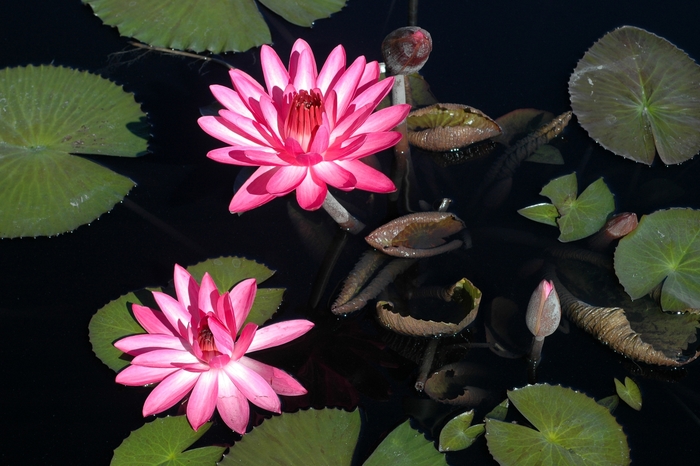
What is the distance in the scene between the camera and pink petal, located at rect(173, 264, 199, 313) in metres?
2.31

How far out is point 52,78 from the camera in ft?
10.8

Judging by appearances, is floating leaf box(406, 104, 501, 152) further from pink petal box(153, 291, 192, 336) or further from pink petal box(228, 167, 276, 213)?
pink petal box(153, 291, 192, 336)

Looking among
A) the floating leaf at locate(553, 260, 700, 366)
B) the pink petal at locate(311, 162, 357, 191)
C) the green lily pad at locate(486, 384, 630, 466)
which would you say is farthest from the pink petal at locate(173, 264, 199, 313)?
the floating leaf at locate(553, 260, 700, 366)

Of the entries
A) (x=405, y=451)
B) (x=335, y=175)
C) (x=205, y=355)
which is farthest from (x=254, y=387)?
→ (x=335, y=175)

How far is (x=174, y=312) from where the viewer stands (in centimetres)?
227

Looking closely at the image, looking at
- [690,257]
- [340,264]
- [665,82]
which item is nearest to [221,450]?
[340,264]

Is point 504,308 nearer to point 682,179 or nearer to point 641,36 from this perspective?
point 682,179

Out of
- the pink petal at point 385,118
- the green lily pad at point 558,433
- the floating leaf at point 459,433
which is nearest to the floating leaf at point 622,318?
the green lily pad at point 558,433

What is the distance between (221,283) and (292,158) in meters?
0.68

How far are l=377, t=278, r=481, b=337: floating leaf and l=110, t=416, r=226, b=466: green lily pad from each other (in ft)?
2.66

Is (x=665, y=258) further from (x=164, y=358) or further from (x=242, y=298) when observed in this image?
(x=164, y=358)

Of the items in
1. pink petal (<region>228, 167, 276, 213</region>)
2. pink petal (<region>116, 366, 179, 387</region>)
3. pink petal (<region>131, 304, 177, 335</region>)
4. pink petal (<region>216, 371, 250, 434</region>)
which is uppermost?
pink petal (<region>228, 167, 276, 213</region>)

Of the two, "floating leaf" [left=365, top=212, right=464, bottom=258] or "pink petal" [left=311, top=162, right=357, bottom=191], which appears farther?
"floating leaf" [left=365, top=212, right=464, bottom=258]

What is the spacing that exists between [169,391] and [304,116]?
3.63ft
